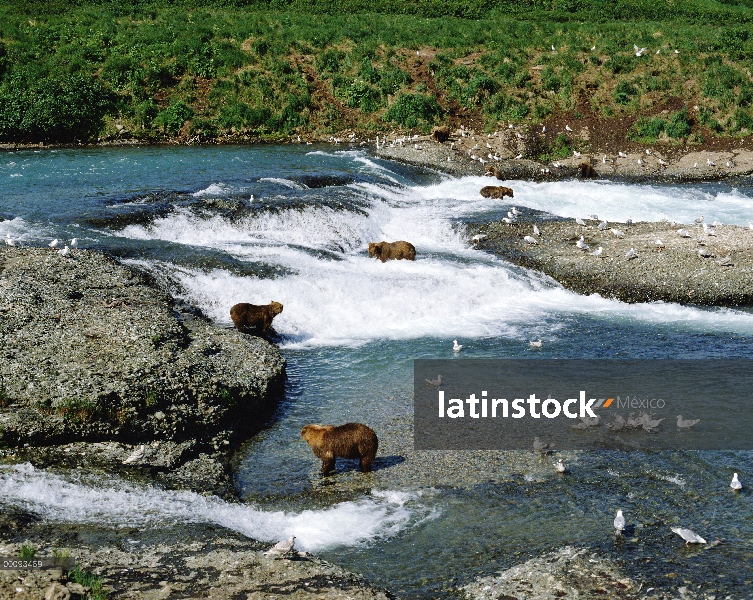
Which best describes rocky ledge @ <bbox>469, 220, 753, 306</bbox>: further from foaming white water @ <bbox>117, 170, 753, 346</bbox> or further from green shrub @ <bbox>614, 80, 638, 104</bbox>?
green shrub @ <bbox>614, 80, 638, 104</bbox>

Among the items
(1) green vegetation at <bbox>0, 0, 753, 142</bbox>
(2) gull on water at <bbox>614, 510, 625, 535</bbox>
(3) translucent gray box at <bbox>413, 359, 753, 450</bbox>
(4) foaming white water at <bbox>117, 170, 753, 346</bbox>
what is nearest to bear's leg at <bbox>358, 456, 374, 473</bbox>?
(3) translucent gray box at <bbox>413, 359, 753, 450</bbox>

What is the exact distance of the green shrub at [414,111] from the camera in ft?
137

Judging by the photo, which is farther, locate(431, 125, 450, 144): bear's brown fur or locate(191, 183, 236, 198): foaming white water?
locate(431, 125, 450, 144): bear's brown fur

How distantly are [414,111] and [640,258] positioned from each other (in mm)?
22814

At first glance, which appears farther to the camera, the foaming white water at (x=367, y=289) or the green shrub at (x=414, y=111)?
the green shrub at (x=414, y=111)

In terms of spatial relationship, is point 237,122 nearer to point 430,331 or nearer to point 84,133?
point 84,133

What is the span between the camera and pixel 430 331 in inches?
732

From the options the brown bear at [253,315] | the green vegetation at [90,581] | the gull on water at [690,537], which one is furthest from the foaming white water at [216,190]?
the gull on water at [690,537]

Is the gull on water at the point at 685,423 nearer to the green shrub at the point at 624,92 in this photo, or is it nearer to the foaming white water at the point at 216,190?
the foaming white water at the point at 216,190

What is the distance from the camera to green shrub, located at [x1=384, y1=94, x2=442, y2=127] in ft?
137

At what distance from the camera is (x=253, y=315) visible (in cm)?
1752

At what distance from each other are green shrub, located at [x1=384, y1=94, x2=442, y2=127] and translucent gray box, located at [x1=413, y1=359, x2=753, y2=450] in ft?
89.7

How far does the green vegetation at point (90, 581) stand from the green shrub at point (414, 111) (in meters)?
35.8

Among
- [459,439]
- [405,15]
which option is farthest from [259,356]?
[405,15]
